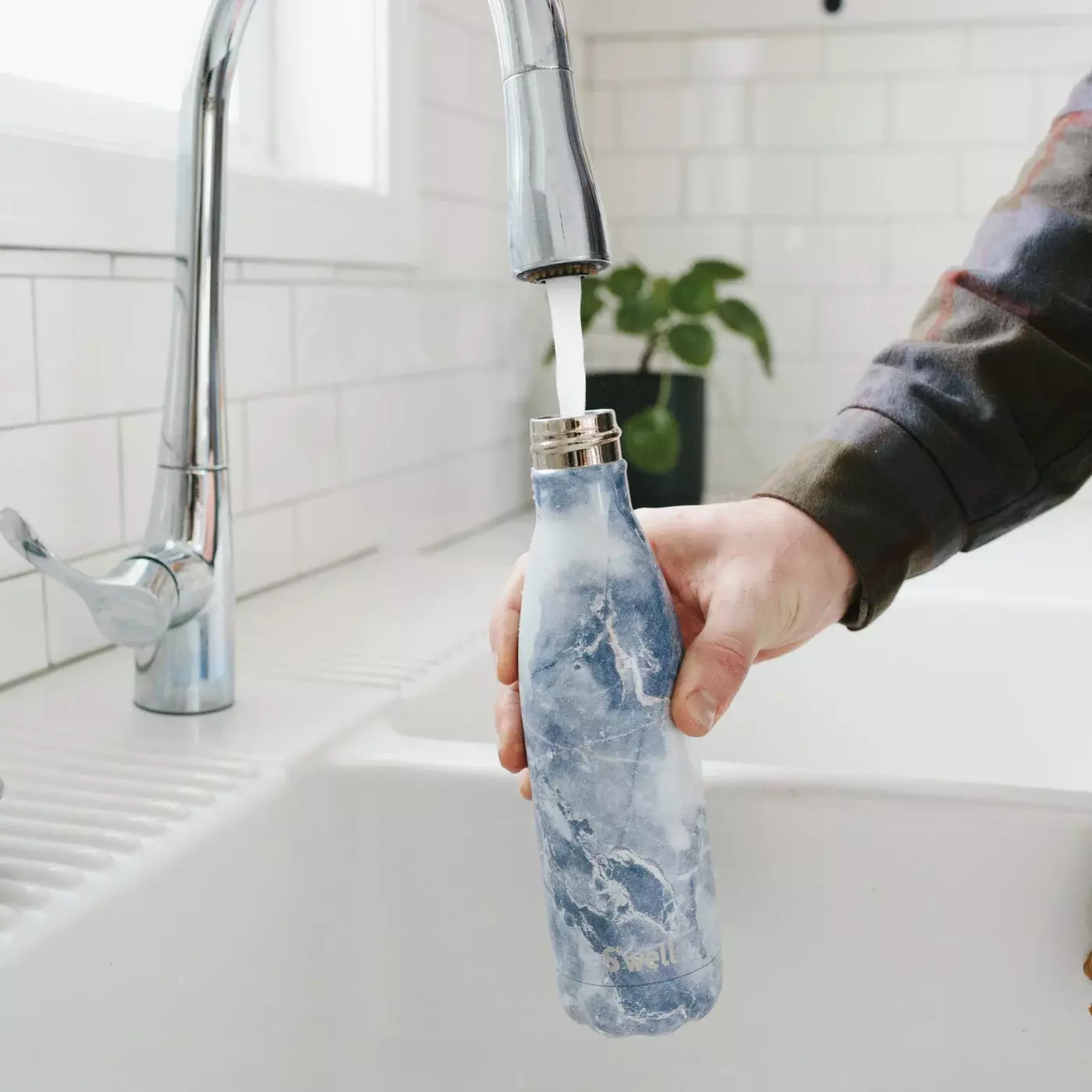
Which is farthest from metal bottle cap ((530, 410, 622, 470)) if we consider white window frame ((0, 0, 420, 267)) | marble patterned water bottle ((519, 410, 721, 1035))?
white window frame ((0, 0, 420, 267))

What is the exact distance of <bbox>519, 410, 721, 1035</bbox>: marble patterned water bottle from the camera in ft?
1.59

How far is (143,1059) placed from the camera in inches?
21.5

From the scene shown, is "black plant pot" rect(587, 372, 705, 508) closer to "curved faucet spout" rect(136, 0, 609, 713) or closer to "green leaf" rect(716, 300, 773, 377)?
"green leaf" rect(716, 300, 773, 377)

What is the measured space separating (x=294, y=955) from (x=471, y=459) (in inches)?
32.1

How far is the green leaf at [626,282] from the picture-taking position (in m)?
1.45

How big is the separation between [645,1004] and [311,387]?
69 cm

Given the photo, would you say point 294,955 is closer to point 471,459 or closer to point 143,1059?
point 143,1059

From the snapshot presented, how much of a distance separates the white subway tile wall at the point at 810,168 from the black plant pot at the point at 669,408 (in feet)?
0.70

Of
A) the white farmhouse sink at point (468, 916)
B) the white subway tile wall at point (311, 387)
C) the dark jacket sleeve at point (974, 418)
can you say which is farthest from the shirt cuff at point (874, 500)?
the white subway tile wall at point (311, 387)

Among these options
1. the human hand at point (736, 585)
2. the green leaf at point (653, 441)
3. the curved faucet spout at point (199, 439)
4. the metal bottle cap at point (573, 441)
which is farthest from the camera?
the green leaf at point (653, 441)

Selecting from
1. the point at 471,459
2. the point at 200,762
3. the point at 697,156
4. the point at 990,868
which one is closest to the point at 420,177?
the point at 471,459

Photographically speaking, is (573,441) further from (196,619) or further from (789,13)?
(789,13)

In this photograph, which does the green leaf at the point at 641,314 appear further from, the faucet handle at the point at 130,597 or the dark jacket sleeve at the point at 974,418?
the faucet handle at the point at 130,597

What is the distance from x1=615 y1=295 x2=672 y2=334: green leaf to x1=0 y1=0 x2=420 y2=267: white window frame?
0.92 feet
